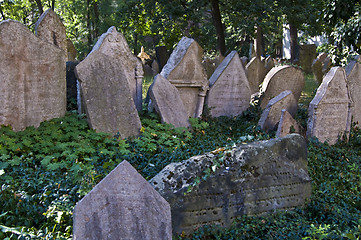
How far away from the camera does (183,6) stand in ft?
56.9

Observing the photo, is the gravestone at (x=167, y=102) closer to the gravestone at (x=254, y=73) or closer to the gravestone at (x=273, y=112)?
the gravestone at (x=273, y=112)

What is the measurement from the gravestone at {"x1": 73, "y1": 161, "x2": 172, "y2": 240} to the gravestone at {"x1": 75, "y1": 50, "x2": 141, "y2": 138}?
3.25m

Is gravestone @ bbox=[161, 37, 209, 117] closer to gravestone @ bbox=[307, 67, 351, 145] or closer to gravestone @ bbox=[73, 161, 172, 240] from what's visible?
gravestone @ bbox=[307, 67, 351, 145]

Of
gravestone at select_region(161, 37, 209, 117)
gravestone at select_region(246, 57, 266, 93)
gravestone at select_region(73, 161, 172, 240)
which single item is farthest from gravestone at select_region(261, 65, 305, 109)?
gravestone at select_region(73, 161, 172, 240)

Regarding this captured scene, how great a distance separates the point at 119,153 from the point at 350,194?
3.67 meters

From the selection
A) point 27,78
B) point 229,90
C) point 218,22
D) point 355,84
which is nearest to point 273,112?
point 229,90

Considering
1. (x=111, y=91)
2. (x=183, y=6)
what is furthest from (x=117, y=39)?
(x=183, y=6)

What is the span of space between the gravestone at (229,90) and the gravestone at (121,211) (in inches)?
233

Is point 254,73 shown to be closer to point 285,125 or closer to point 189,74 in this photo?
point 189,74

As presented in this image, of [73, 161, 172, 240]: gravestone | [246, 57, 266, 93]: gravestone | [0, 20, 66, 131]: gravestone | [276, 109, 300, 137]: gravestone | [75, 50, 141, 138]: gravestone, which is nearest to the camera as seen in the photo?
[73, 161, 172, 240]: gravestone

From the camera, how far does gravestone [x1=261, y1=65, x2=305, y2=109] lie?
9.29m

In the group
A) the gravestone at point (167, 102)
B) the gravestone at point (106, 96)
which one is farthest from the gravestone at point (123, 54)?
the gravestone at point (106, 96)

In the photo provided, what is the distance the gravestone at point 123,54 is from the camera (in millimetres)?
7484

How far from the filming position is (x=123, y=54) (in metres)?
7.82
